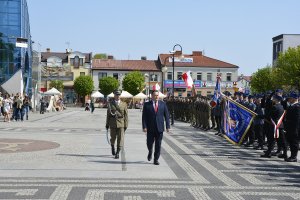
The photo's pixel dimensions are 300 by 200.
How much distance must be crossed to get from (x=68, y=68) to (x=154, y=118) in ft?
293

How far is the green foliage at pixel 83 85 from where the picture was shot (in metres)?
91.9

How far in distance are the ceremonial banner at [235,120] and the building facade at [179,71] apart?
243 feet

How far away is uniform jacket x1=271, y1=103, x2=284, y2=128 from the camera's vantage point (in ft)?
46.4

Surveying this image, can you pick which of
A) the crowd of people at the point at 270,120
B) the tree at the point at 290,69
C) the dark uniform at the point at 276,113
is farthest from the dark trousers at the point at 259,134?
the tree at the point at 290,69

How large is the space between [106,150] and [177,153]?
208 centimetres

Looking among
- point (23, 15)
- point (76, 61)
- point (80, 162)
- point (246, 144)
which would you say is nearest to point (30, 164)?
point (80, 162)

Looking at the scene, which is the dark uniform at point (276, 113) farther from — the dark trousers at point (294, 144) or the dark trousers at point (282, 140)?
the dark trousers at point (294, 144)

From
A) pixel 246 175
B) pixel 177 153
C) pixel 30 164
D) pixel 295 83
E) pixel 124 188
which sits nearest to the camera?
pixel 124 188

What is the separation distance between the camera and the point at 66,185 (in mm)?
9156

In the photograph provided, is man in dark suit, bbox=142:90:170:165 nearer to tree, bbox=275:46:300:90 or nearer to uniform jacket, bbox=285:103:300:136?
uniform jacket, bbox=285:103:300:136

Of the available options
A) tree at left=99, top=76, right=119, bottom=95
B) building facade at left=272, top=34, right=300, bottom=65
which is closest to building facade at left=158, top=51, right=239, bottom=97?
tree at left=99, top=76, right=119, bottom=95

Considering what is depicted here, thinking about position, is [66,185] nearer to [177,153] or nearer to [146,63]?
[177,153]

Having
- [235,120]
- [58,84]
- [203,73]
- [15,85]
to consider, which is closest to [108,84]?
[58,84]

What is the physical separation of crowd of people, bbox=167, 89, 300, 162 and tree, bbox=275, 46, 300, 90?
156 ft
